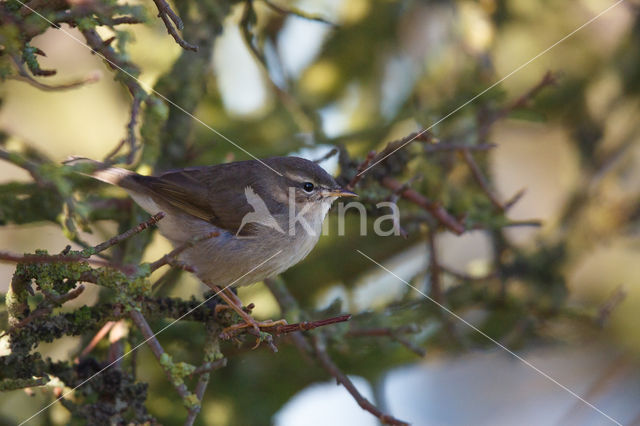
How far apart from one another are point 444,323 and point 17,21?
9.48ft

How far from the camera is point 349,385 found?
9.41ft

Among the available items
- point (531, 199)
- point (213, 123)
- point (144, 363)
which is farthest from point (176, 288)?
point (531, 199)

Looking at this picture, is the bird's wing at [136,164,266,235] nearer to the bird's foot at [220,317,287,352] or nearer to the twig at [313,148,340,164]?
the twig at [313,148,340,164]

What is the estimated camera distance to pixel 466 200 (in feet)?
12.5

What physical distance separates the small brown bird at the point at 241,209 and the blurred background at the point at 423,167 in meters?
0.14

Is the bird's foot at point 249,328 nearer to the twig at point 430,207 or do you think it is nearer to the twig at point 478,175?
the twig at point 430,207

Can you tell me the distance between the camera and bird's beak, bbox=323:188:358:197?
3.41 m

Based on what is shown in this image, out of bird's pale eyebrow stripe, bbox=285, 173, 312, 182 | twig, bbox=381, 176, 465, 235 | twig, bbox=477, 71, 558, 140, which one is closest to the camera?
twig, bbox=381, 176, 465, 235

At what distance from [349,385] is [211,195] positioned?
141 cm

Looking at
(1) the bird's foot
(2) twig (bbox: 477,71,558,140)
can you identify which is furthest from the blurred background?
(1) the bird's foot

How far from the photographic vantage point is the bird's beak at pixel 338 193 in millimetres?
3406

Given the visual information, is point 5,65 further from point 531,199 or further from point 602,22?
point 531,199

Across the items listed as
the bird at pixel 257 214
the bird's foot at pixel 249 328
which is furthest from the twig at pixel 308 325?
the bird at pixel 257 214

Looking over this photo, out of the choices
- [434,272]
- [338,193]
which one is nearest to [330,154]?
[338,193]
